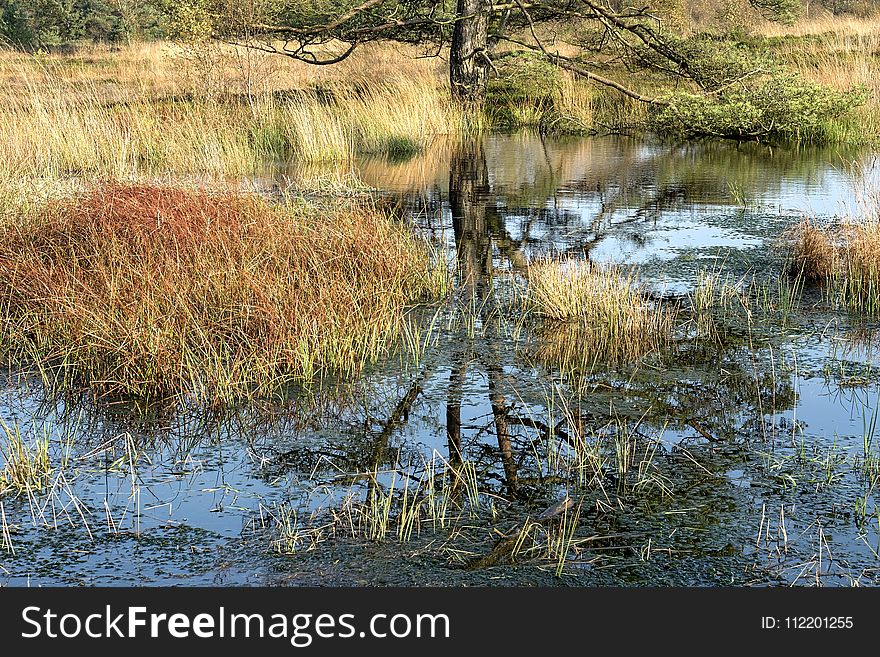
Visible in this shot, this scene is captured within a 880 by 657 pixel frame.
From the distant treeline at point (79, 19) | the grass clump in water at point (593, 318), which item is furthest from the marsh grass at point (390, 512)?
the distant treeline at point (79, 19)

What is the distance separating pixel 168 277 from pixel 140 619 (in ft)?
9.44

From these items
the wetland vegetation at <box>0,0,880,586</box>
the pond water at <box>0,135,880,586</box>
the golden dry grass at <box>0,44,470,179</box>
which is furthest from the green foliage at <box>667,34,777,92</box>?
the pond water at <box>0,135,880,586</box>

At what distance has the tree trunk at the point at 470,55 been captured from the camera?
15.4 meters

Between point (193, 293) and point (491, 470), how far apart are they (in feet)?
7.33

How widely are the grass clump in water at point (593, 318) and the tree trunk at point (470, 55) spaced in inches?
392

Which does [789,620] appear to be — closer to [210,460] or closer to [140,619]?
[140,619]

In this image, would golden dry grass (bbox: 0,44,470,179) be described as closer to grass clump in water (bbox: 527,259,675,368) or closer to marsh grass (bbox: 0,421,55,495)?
grass clump in water (bbox: 527,259,675,368)

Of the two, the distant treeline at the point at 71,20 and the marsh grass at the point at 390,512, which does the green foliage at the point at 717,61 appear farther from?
the distant treeline at the point at 71,20

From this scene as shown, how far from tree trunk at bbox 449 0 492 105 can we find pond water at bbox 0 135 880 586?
9.63 metres

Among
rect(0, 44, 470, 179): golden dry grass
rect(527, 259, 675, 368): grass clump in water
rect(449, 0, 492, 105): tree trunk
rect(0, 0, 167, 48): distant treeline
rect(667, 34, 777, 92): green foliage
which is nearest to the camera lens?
rect(527, 259, 675, 368): grass clump in water

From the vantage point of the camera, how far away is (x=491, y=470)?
13.3ft

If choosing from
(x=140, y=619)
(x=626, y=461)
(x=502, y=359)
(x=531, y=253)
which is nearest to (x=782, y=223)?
(x=531, y=253)

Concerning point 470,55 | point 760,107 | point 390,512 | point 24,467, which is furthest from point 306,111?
point 390,512

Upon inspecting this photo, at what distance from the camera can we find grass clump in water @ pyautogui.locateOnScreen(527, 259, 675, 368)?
5457 mm
